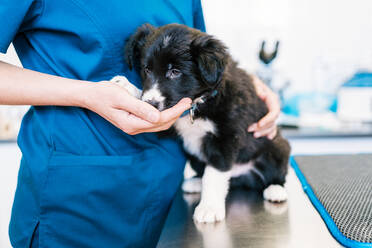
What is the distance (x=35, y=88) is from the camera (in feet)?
3.29

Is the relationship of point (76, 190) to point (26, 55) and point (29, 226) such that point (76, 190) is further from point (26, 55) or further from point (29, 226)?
point (26, 55)

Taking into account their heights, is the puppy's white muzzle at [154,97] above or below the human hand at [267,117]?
above

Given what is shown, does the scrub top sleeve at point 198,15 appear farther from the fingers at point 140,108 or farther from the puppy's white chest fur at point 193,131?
the fingers at point 140,108

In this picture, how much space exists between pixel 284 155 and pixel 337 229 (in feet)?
2.17

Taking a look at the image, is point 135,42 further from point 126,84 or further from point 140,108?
point 140,108

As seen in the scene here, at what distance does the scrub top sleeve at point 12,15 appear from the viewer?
948 millimetres

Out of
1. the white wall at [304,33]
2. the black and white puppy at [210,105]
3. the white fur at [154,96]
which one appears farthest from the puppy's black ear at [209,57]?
the white wall at [304,33]

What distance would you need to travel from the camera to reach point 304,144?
9.52ft

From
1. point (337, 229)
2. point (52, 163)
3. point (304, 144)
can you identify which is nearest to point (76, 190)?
point (52, 163)

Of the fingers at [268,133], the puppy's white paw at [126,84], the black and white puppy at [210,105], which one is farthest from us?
the fingers at [268,133]

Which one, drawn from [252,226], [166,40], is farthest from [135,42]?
[252,226]

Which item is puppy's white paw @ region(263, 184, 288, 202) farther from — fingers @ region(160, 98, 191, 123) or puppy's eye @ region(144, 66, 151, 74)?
puppy's eye @ region(144, 66, 151, 74)

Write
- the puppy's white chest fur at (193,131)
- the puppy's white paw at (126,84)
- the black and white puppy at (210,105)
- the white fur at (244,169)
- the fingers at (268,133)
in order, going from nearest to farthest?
the puppy's white paw at (126,84)
the black and white puppy at (210,105)
the puppy's white chest fur at (193,131)
the fingers at (268,133)
the white fur at (244,169)

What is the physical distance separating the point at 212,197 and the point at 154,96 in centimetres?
45
